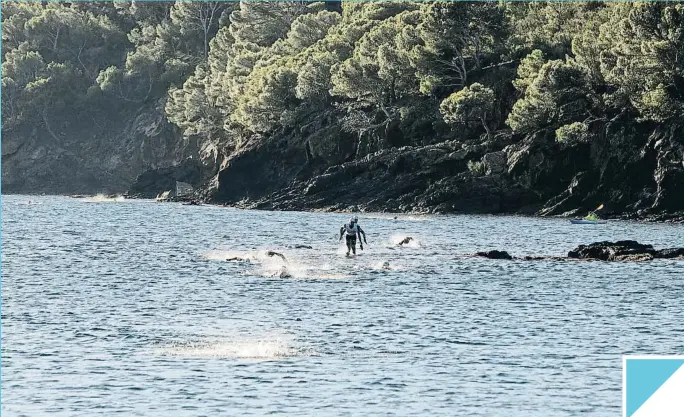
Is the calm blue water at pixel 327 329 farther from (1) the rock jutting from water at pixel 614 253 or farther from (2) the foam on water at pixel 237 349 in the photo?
(1) the rock jutting from water at pixel 614 253

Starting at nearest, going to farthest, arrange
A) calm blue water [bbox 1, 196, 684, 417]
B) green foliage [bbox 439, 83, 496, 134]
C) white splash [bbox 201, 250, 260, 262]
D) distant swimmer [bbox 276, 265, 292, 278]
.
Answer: calm blue water [bbox 1, 196, 684, 417], distant swimmer [bbox 276, 265, 292, 278], white splash [bbox 201, 250, 260, 262], green foliage [bbox 439, 83, 496, 134]

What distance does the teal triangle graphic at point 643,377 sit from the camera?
56.1 feet

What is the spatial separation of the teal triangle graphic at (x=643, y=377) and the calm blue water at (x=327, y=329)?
13.6 metres

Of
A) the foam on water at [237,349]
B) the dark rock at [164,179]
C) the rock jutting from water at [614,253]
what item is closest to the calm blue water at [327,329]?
the foam on water at [237,349]

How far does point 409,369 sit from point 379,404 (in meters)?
5.17

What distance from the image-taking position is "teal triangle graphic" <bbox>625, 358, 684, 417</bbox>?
17109 millimetres

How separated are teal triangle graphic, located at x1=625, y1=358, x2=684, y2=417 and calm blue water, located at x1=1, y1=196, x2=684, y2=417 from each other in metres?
13.6

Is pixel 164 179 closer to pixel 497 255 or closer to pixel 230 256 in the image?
pixel 230 256

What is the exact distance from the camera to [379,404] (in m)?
32.1

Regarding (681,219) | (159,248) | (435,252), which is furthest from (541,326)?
(681,219)

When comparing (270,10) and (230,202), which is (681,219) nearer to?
(230,202)

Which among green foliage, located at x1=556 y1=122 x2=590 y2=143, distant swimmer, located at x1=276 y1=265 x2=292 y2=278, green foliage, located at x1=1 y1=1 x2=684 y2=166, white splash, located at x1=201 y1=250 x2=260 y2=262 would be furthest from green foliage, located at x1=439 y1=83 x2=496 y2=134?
distant swimmer, located at x1=276 y1=265 x2=292 y2=278

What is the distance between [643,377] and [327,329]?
95.3 feet

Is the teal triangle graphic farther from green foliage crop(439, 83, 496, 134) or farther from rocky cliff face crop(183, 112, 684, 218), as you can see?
green foliage crop(439, 83, 496, 134)
